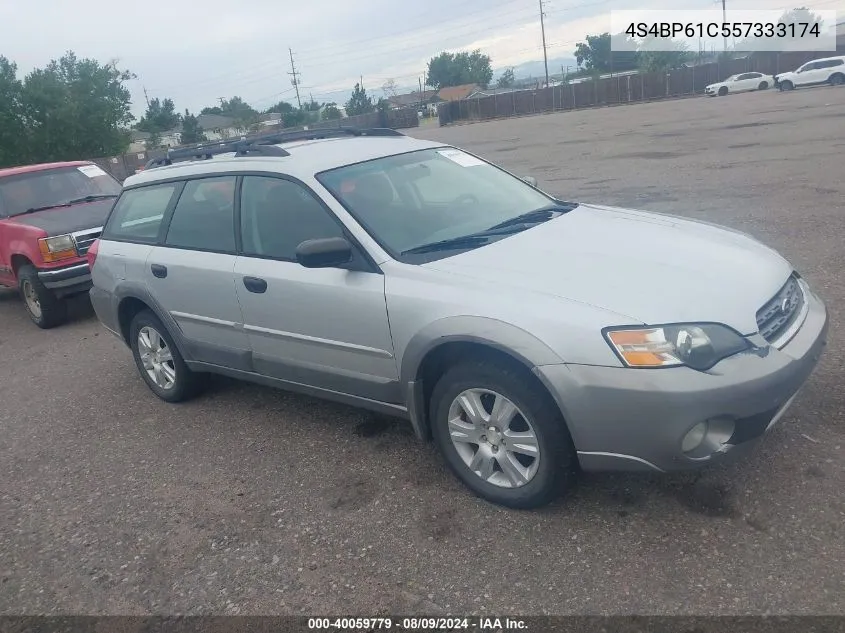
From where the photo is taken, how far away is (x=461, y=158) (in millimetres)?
4848

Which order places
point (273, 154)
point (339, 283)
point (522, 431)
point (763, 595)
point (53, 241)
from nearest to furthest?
1. point (763, 595)
2. point (522, 431)
3. point (339, 283)
4. point (273, 154)
5. point (53, 241)

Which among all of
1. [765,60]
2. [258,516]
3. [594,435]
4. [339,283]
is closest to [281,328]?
[339,283]

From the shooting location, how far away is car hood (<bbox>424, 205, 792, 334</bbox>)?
3020 mm

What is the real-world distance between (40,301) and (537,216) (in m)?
6.10

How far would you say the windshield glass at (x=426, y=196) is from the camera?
12.8ft

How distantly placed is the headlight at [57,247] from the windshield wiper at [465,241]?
5.60 metres

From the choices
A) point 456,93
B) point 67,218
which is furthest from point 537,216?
point 456,93

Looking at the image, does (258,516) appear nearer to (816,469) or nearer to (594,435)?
(594,435)

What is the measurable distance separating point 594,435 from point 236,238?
2.51m

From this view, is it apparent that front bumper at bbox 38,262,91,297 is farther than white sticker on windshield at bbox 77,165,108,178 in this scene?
No

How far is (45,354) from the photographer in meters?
7.21

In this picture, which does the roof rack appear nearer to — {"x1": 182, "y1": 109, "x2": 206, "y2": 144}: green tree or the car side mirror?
the car side mirror

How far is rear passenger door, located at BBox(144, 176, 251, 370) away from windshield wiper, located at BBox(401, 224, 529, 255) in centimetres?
128

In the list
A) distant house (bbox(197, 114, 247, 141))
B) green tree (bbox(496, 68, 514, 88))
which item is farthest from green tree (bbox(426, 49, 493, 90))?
distant house (bbox(197, 114, 247, 141))
